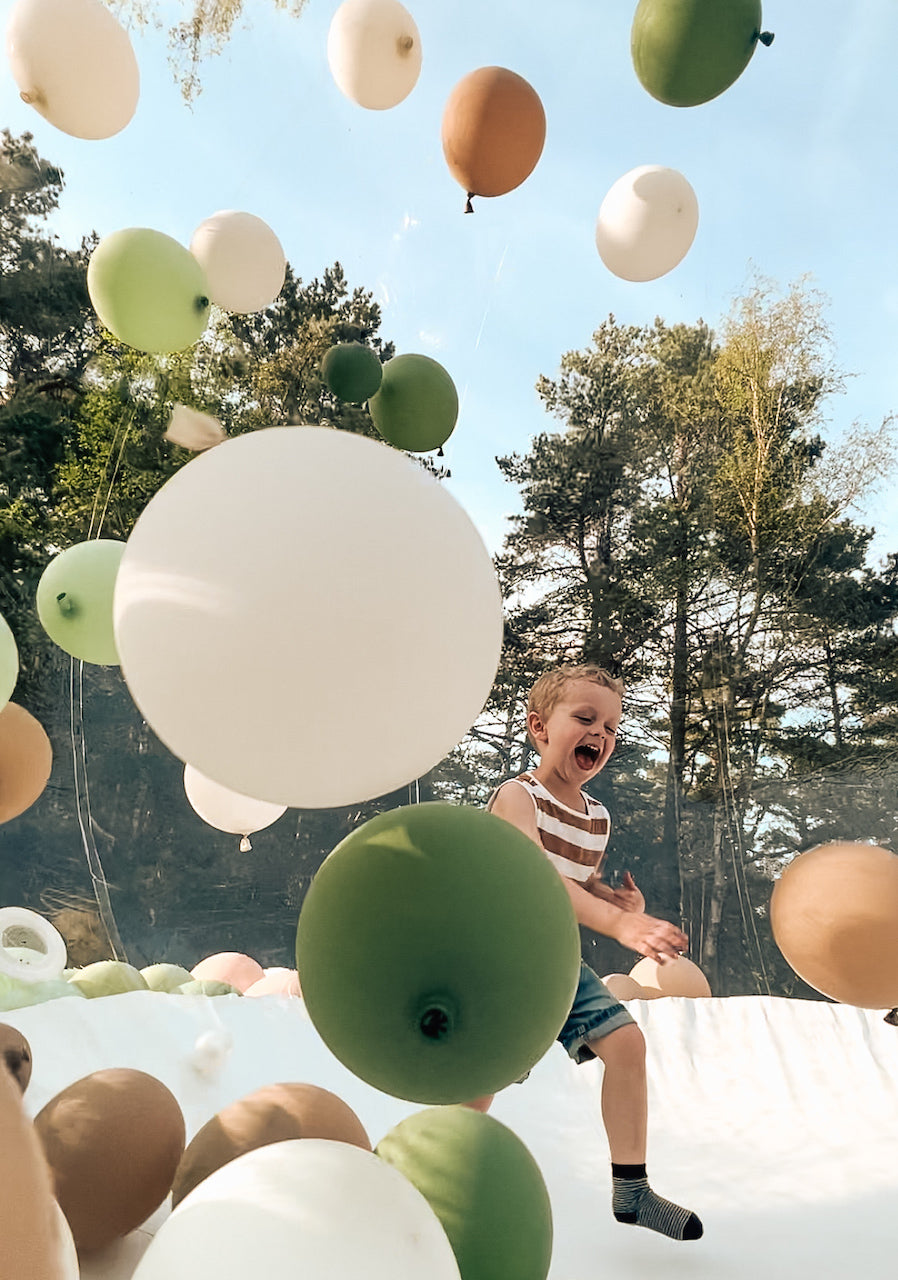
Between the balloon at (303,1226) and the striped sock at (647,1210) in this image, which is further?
the striped sock at (647,1210)

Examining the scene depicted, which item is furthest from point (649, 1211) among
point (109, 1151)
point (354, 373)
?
point (354, 373)

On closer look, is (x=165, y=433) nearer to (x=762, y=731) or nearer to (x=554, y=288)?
(x=554, y=288)

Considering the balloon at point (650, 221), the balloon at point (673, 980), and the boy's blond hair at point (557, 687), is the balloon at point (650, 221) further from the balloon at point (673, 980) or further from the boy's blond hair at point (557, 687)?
the balloon at point (673, 980)

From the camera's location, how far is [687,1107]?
1.81 meters

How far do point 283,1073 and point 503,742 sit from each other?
143 inches

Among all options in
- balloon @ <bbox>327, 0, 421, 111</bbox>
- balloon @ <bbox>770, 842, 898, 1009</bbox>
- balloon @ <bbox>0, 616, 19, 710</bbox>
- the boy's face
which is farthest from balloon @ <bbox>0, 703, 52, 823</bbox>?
balloon @ <bbox>327, 0, 421, 111</bbox>

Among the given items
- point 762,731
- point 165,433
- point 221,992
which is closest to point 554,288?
point 165,433

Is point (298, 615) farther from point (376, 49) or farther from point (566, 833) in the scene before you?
point (376, 49)

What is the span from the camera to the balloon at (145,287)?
197 centimetres

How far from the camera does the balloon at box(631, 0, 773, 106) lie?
162 cm

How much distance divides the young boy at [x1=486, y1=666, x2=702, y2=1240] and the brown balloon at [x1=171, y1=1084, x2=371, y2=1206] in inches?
14.9

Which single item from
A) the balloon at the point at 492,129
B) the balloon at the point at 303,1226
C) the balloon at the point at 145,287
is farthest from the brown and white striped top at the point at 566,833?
the balloon at the point at 492,129

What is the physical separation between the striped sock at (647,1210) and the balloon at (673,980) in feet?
8.53

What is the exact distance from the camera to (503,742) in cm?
530
